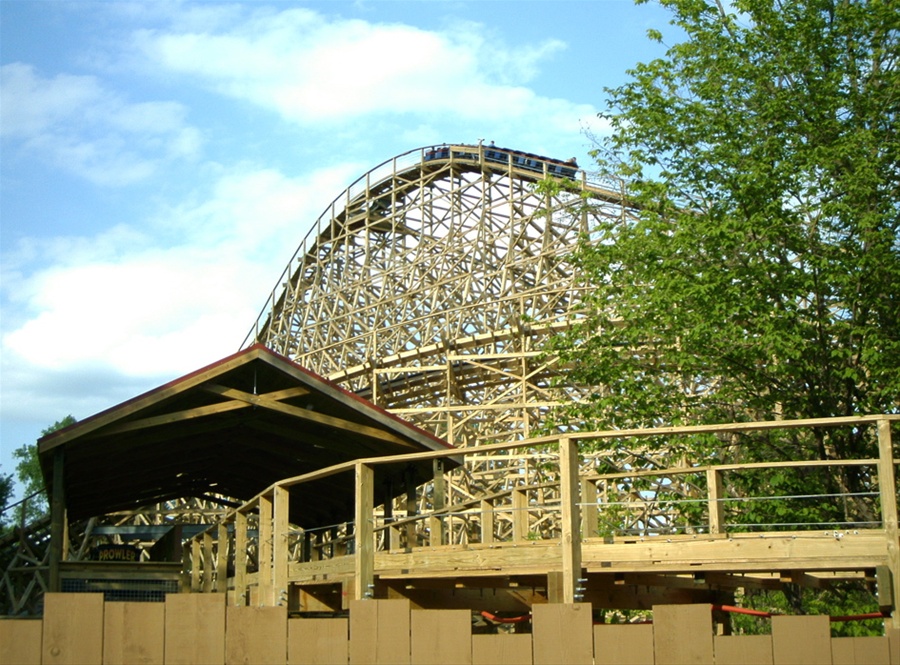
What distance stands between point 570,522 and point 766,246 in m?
7.84

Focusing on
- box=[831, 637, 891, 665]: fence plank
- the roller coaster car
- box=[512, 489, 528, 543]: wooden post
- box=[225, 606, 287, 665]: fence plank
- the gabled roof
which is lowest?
box=[831, 637, 891, 665]: fence plank

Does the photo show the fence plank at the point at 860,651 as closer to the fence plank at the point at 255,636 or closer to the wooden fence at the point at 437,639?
the wooden fence at the point at 437,639

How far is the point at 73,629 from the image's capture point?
3723 millimetres

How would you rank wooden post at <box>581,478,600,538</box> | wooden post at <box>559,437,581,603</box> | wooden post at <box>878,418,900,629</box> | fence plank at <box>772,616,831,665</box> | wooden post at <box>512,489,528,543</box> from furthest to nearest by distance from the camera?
wooden post at <box>512,489,528,543</box>
wooden post at <box>581,478,600,538</box>
wooden post at <box>559,437,581,603</box>
wooden post at <box>878,418,900,629</box>
fence plank at <box>772,616,831,665</box>

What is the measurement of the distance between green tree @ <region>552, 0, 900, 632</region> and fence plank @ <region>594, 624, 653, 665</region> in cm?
792

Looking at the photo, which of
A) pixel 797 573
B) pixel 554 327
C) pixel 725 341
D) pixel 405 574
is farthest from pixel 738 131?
pixel 554 327

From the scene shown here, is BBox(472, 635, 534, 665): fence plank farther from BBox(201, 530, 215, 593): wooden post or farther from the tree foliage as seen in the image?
BBox(201, 530, 215, 593): wooden post

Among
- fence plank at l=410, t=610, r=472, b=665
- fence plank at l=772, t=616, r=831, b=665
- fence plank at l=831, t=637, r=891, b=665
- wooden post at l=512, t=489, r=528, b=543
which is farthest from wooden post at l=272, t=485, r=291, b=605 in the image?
fence plank at l=831, t=637, r=891, b=665

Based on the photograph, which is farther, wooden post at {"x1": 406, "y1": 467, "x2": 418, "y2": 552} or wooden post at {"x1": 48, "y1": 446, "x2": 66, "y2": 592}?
wooden post at {"x1": 406, "y1": 467, "x2": 418, "y2": 552}

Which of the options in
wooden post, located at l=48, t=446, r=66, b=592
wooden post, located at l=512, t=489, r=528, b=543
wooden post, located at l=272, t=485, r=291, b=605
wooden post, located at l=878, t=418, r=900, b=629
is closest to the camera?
wooden post, located at l=878, t=418, r=900, b=629

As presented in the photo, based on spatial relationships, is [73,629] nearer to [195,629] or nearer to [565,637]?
[195,629]

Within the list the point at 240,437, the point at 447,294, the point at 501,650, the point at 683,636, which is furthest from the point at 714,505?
the point at 447,294

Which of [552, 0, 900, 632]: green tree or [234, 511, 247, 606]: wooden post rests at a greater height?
[552, 0, 900, 632]: green tree

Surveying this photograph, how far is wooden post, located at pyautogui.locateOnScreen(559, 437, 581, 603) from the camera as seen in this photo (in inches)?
225
